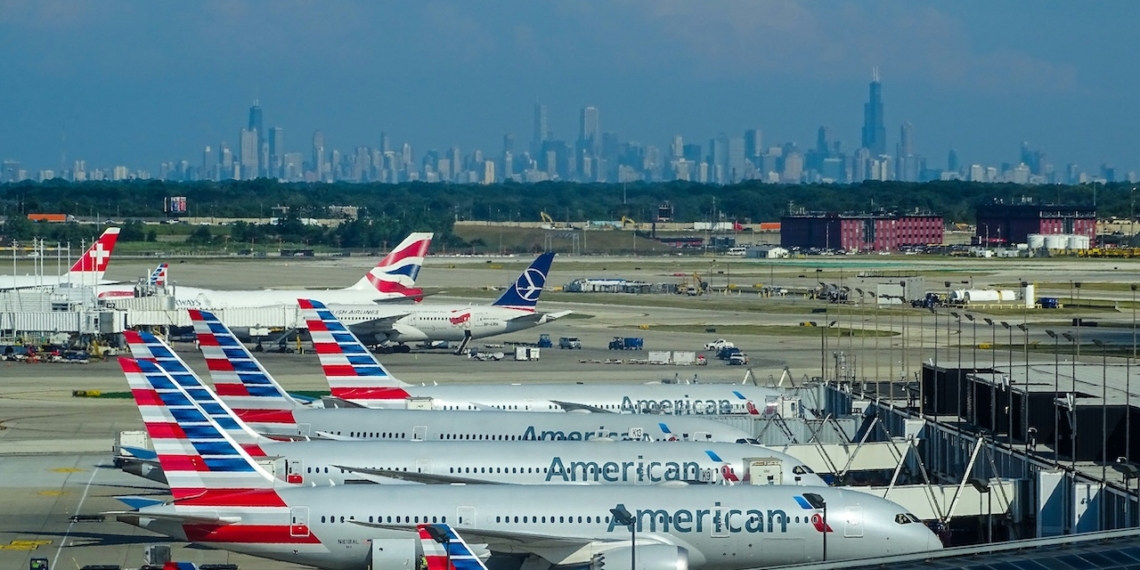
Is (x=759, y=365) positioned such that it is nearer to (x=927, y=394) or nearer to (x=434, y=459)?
(x=927, y=394)

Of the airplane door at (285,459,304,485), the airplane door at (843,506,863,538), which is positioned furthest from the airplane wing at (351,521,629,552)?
the airplane door at (843,506,863,538)

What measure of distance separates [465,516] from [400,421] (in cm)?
1428

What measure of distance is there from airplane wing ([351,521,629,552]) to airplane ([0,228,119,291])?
80.3 metres

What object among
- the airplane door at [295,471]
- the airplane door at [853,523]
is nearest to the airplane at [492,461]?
the airplane door at [295,471]

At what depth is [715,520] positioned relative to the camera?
3541 centimetres

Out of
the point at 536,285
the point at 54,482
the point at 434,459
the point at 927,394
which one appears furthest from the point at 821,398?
the point at 536,285

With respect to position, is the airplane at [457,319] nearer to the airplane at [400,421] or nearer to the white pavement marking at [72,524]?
the white pavement marking at [72,524]

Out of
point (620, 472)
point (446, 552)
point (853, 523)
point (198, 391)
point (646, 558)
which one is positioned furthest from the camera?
point (620, 472)

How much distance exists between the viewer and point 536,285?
9694 cm

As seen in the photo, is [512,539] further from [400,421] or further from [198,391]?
[400,421]

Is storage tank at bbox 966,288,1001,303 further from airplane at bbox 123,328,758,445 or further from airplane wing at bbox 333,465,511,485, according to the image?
airplane wing at bbox 333,465,511,485

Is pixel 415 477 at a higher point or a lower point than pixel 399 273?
lower

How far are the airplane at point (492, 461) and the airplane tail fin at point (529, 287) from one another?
5317cm

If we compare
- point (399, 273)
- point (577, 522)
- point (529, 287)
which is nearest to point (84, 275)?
point (399, 273)
